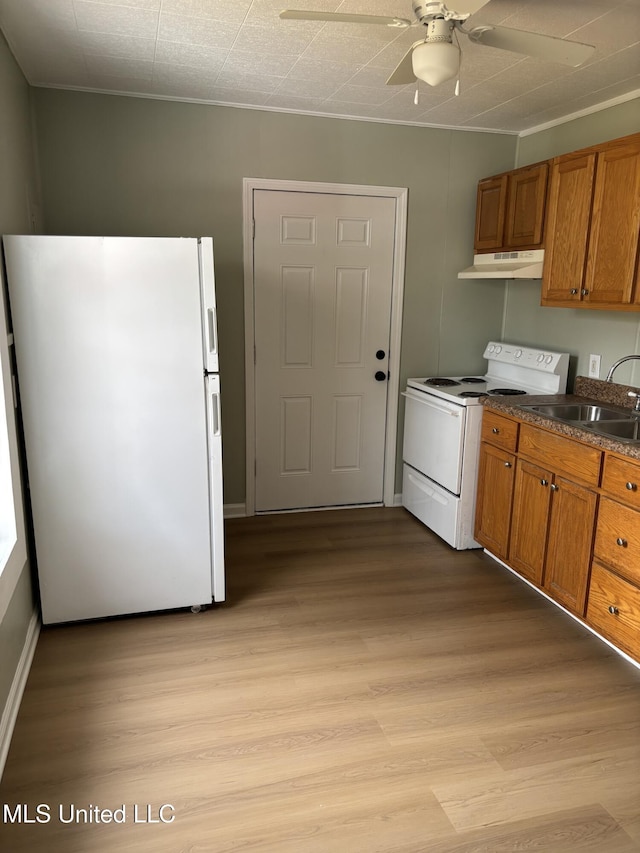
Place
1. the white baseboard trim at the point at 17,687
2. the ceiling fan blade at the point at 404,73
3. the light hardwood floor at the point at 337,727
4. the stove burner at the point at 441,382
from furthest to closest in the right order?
the stove burner at the point at 441,382, the ceiling fan blade at the point at 404,73, the white baseboard trim at the point at 17,687, the light hardwood floor at the point at 337,727

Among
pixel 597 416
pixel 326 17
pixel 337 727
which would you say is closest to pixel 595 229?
pixel 597 416

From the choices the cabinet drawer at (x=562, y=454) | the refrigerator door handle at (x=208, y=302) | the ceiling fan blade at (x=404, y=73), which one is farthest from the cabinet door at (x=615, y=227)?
the refrigerator door handle at (x=208, y=302)

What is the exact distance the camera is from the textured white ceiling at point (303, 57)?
230 cm

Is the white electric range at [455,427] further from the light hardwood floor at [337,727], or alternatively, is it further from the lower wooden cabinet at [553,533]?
the light hardwood floor at [337,727]

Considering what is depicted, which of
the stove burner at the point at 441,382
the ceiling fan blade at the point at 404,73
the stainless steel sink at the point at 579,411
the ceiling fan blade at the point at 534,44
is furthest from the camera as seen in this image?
the stove burner at the point at 441,382

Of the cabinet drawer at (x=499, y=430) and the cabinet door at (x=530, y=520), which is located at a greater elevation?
the cabinet drawer at (x=499, y=430)

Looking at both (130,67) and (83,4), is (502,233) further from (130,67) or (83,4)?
(83,4)

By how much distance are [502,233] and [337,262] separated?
102cm

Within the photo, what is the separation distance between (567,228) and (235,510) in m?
2.56

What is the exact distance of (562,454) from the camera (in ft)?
9.02

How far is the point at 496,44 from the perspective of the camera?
2.00m

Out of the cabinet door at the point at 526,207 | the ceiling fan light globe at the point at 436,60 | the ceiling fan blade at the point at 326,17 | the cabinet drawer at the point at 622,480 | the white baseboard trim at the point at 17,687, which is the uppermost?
the ceiling fan blade at the point at 326,17

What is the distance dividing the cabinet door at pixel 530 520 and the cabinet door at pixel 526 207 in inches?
51.1

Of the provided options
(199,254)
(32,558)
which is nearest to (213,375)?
(199,254)
